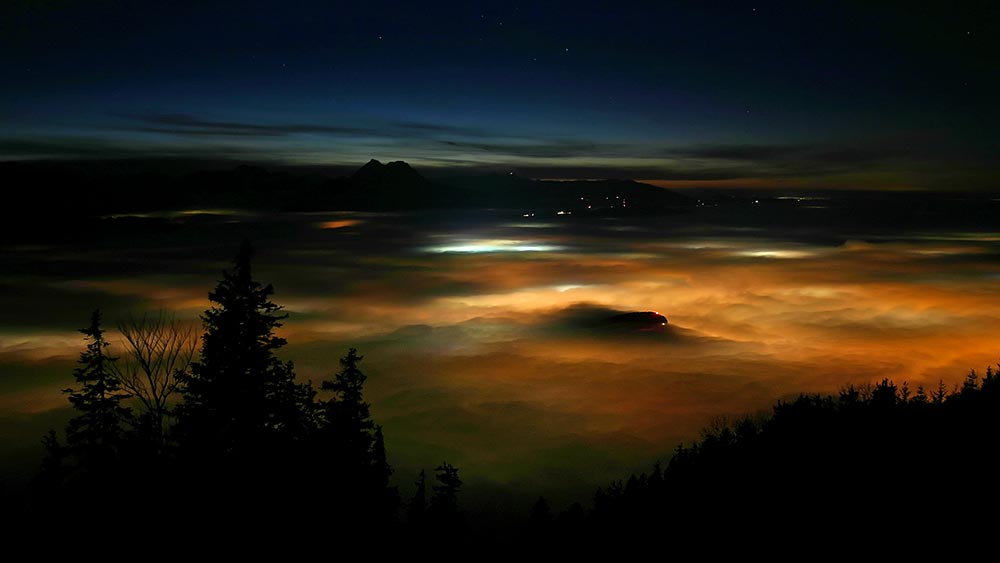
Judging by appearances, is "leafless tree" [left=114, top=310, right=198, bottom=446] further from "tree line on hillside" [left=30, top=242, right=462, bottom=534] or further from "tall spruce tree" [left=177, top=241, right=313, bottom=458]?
"tree line on hillside" [left=30, top=242, right=462, bottom=534]

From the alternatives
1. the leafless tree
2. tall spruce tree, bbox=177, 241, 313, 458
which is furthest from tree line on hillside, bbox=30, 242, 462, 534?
the leafless tree

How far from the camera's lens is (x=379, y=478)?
15.9 metres

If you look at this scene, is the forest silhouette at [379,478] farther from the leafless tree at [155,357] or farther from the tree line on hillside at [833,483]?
the leafless tree at [155,357]

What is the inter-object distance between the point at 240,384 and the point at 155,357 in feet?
218

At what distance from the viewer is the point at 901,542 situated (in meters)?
10.8

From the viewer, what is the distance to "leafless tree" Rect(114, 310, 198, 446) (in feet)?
86.6

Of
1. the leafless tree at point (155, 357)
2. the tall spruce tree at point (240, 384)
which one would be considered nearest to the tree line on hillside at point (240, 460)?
the tall spruce tree at point (240, 384)

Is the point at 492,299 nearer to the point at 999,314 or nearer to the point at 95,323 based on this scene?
the point at 999,314

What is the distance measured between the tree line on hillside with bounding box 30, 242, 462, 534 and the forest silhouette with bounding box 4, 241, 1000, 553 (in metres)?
0.04

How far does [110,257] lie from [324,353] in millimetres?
140882

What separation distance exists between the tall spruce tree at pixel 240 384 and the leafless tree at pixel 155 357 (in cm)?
145

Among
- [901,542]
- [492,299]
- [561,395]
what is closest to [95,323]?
[901,542]

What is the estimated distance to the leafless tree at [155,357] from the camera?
26403mm

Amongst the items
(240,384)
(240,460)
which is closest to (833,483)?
(240,460)
